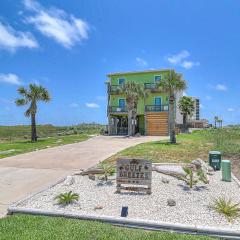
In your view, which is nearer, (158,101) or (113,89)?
(158,101)

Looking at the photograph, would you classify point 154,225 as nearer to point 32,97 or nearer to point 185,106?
point 32,97

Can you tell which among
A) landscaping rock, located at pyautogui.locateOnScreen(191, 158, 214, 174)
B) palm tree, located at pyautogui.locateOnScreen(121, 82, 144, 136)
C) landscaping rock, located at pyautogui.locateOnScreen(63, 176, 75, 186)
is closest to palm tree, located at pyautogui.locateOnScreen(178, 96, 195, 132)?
palm tree, located at pyautogui.locateOnScreen(121, 82, 144, 136)

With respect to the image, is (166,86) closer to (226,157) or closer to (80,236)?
(226,157)

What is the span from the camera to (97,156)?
53.4 feet

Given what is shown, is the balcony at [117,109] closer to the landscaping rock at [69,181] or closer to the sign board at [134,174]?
the landscaping rock at [69,181]

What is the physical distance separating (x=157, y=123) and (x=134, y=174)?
2806 cm

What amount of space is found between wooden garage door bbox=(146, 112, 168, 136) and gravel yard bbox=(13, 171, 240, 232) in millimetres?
25713

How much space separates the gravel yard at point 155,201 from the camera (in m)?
6.25

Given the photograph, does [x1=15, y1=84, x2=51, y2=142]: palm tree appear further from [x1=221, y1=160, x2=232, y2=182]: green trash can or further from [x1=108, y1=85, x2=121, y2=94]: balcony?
[x1=221, y1=160, x2=232, y2=182]: green trash can

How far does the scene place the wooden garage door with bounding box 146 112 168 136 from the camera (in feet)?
116

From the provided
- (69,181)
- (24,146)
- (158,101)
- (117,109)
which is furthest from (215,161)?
(117,109)

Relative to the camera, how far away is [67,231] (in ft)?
17.6

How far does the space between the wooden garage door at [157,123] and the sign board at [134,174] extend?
27271 millimetres

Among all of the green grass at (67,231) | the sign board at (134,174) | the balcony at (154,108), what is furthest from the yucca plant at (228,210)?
the balcony at (154,108)
